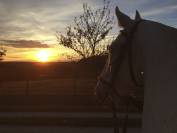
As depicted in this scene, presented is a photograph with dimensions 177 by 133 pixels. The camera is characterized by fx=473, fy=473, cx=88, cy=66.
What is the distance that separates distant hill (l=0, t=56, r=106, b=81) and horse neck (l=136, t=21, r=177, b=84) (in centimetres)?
1641

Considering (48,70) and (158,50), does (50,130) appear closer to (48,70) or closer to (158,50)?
(48,70)

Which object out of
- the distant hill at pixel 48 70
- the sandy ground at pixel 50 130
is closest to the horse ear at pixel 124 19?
the sandy ground at pixel 50 130

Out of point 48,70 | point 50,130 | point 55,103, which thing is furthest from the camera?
point 48,70

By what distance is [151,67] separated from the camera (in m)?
2.36

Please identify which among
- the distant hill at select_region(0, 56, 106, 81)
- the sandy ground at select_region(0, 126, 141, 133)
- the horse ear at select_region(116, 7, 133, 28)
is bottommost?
the sandy ground at select_region(0, 126, 141, 133)

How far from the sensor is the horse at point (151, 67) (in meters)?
2.20

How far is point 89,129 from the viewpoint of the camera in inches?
484

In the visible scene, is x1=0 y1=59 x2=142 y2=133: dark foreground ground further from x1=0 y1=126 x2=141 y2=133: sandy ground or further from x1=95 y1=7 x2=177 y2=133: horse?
x1=95 y1=7 x2=177 y2=133: horse

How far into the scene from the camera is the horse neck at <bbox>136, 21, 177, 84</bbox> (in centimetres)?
226

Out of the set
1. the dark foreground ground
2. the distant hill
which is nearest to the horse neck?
the dark foreground ground

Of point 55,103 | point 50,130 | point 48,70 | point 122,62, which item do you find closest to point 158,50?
point 122,62

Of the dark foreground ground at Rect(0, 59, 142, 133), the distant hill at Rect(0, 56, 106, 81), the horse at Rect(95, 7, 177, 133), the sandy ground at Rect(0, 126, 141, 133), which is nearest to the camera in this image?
the horse at Rect(95, 7, 177, 133)

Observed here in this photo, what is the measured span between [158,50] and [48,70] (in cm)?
1943

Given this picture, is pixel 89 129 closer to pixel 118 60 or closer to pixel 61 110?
pixel 61 110
